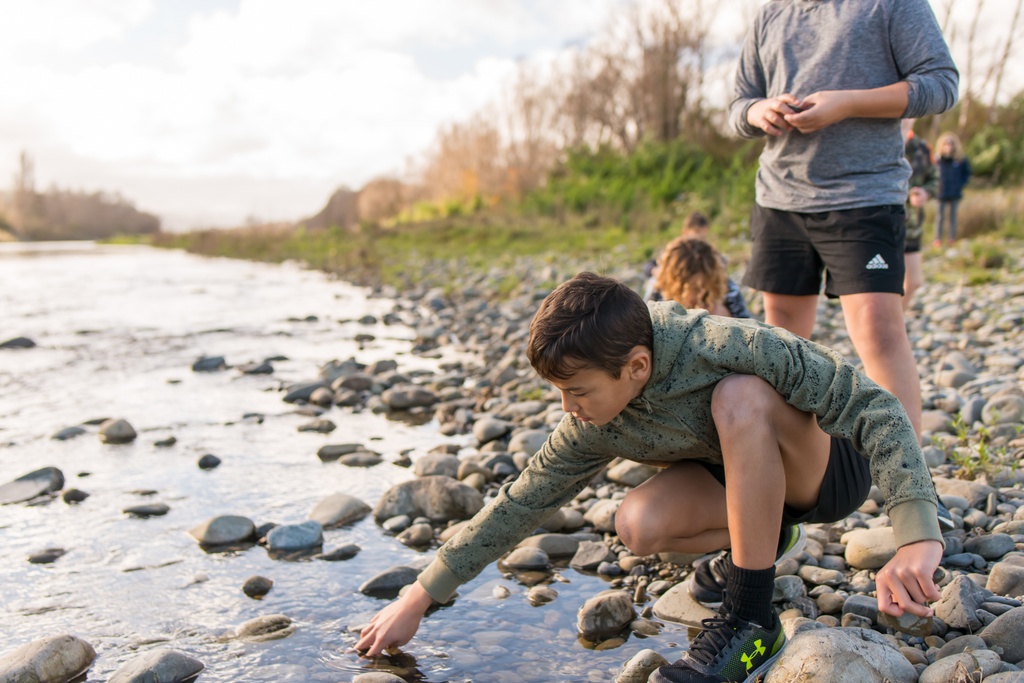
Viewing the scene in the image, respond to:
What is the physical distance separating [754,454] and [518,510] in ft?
1.98

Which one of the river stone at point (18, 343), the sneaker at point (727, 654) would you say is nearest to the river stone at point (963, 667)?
the sneaker at point (727, 654)

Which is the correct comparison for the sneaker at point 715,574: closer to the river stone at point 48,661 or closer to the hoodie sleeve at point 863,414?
the hoodie sleeve at point 863,414

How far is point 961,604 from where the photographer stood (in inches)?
82.8

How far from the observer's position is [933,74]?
250 centimetres

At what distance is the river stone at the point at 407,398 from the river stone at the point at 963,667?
3397 millimetres

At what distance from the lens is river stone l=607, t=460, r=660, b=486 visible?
3311mm

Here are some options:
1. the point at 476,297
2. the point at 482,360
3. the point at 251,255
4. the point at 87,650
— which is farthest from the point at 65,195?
the point at 87,650

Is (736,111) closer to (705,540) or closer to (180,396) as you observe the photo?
(705,540)

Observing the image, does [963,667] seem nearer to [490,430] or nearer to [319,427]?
[490,430]

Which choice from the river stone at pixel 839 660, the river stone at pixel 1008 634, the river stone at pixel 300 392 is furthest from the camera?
the river stone at pixel 300 392

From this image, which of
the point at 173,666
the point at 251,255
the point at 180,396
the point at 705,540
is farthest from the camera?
the point at 251,255

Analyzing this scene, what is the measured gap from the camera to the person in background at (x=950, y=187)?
10016 mm

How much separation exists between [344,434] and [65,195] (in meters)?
52.0

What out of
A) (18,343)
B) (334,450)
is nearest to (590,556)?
(334,450)
